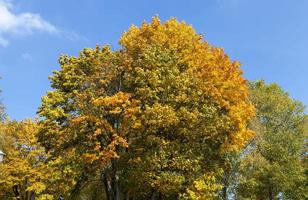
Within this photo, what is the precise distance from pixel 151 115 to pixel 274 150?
1980cm

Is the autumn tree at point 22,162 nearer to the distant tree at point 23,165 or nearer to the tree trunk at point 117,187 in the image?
the distant tree at point 23,165

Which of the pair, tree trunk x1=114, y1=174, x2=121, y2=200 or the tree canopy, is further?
tree trunk x1=114, y1=174, x2=121, y2=200

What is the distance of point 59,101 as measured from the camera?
38.4 metres

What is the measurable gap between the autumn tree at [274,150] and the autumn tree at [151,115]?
7.68 m

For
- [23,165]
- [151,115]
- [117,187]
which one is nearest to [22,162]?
[23,165]

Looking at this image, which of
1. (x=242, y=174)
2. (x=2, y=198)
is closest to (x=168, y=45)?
(x=242, y=174)

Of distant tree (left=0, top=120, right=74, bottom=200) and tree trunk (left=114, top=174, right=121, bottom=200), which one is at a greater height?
distant tree (left=0, top=120, right=74, bottom=200)

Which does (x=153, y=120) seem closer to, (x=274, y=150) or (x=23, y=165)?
(x=274, y=150)

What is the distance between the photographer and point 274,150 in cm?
4791

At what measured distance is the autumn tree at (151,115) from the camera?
32938mm

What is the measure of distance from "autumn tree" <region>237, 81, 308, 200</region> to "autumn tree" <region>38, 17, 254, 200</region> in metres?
7.68

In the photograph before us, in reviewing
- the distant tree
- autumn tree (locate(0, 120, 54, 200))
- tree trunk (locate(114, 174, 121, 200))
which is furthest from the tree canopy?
autumn tree (locate(0, 120, 54, 200))

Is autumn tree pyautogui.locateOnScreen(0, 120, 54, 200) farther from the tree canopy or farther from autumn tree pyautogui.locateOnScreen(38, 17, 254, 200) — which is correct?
autumn tree pyautogui.locateOnScreen(38, 17, 254, 200)

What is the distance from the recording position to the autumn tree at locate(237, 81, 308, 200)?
44188 mm
